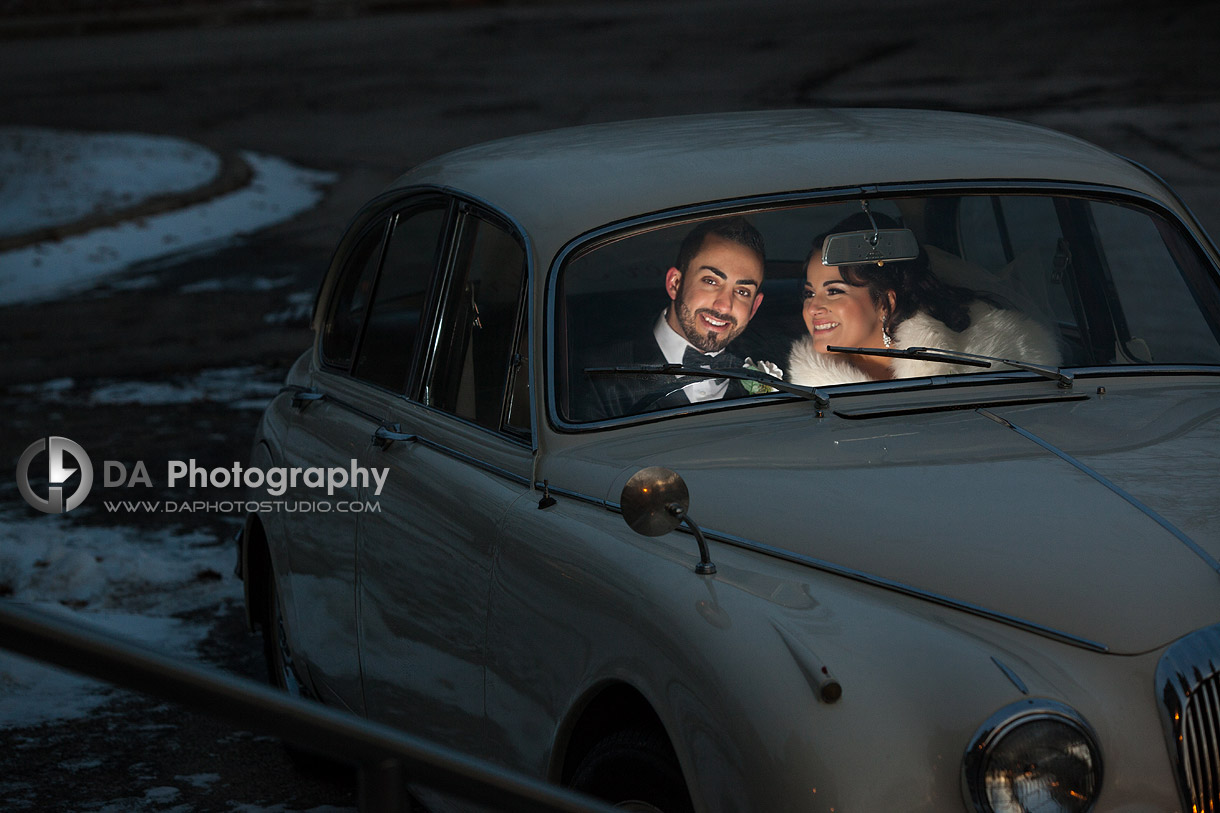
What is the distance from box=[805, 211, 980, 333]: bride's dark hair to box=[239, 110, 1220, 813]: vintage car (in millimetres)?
14

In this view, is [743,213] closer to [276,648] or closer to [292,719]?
[292,719]

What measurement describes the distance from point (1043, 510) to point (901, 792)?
2.45 feet

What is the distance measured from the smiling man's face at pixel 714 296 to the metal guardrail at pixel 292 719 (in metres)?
1.74

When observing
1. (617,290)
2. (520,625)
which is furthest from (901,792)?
(617,290)

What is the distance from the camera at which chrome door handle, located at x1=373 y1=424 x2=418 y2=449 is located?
3.97 m

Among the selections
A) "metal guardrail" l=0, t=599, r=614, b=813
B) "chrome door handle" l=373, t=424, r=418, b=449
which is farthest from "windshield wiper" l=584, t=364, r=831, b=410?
"metal guardrail" l=0, t=599, r=614, b=813

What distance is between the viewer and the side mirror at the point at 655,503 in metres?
2.76

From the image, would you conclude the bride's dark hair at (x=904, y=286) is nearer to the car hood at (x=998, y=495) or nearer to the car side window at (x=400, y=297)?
the car hood at (x=998, y=495)

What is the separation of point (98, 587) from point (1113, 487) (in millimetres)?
4612

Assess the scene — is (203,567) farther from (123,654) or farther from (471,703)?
(123,654)

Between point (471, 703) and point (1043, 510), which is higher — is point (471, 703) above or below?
below

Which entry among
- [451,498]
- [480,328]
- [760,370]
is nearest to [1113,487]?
[760,370]

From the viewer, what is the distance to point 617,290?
3.67m

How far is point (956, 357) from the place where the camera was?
3605 mm
